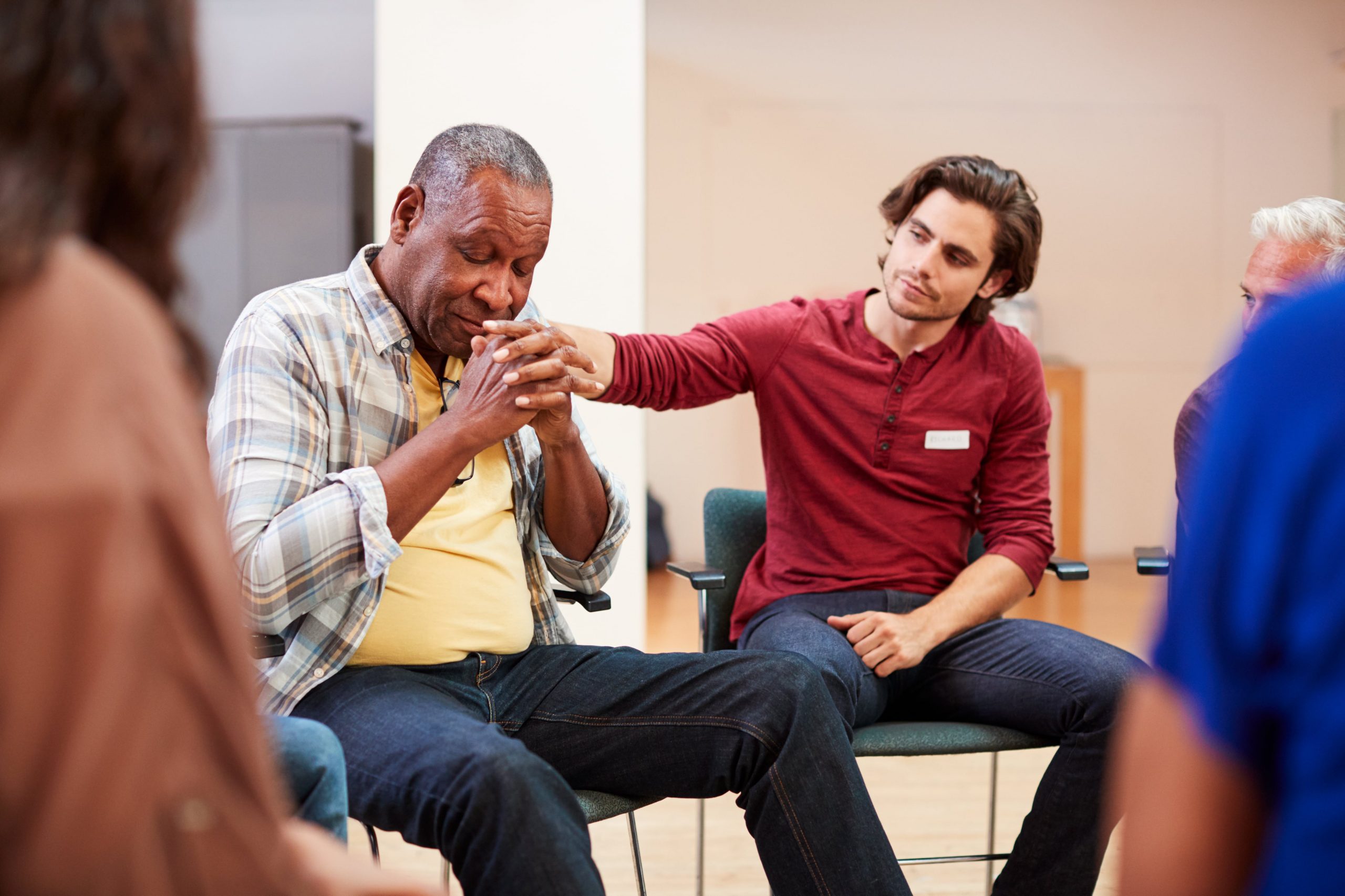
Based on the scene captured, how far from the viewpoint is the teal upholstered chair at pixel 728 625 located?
5.96ft

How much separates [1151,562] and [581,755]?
3.91 feet

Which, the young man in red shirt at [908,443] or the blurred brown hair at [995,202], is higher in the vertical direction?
the blurred brown hair at [995,202]

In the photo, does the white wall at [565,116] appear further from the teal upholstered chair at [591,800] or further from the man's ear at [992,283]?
the teal upholstered chair at [591,800]

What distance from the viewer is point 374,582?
1521 millimetres

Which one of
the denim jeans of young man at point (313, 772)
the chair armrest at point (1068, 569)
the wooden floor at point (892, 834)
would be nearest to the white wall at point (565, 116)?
the wooden floor at point (892, 834)

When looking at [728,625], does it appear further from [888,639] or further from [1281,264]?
[1281,264]

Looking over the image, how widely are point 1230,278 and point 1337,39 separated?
1.52m

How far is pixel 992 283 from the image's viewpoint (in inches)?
88.8

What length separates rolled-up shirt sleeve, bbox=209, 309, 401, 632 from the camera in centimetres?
140

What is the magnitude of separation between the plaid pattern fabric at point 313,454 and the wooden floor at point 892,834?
1.09m

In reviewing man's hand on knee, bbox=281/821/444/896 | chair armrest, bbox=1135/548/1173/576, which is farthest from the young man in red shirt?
man's hand on knee, bbox=281/821/444/896

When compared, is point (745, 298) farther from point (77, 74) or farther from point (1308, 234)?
point (77, 74)

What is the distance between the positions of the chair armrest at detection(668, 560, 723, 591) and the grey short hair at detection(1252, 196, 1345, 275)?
123cm

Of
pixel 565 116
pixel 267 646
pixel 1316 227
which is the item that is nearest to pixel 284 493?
pixel 267 646
